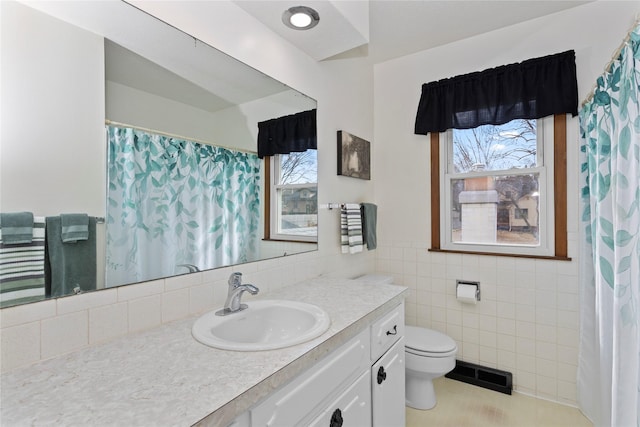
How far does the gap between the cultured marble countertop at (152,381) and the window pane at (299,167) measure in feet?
3.24

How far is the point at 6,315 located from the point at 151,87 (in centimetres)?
86

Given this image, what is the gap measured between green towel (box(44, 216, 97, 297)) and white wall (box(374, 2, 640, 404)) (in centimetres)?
213

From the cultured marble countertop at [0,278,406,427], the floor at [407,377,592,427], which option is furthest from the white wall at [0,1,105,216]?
the floor at [407,377,592,427]

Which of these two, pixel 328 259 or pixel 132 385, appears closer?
pixel 132 385

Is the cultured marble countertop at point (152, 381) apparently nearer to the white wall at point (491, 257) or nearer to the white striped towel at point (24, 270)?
the white striped towel at point (24, 270)

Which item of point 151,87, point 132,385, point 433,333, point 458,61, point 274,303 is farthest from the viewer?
point 458,61

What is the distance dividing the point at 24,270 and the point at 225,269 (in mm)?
684

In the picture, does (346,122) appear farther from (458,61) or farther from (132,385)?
(132,385)

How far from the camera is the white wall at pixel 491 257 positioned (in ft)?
6.62

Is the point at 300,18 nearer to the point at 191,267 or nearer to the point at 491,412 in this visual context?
the point at 191,267

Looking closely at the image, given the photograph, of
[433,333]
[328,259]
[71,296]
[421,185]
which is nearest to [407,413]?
[433,333]

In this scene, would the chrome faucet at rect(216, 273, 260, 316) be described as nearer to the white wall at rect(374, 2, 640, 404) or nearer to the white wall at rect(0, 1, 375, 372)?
the white wall at rect(0, 1, 375, 372)

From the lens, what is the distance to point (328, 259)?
211 centimetres

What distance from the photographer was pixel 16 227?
0.85m
